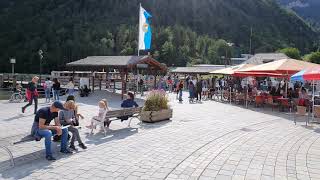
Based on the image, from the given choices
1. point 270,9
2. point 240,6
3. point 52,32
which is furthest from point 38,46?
point 270,9

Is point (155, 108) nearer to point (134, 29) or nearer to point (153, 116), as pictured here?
point (153, 116)

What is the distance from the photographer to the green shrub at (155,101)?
41.5 feet

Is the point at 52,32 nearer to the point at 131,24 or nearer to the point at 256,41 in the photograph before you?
the point at 131,24

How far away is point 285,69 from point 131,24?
3648 inches

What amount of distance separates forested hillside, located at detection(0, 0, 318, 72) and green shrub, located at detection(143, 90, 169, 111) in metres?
73.0

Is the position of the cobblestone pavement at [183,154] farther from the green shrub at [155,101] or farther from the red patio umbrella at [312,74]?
the red patio umbrella at [312,74]

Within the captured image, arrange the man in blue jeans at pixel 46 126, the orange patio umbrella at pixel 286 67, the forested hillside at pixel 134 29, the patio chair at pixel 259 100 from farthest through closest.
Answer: the forested hillside at pixel 134 29, the patio chair at pixel 259 100, the orange patio umbrella at pixel 286 67, the man in blue jeans at pixel 46 126

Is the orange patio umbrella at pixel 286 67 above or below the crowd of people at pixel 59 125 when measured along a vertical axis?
above

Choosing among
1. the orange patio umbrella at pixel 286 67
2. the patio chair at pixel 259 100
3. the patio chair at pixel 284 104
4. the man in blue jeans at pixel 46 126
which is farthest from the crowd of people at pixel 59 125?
the patio chair at pixel 259 100

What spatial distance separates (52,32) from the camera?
96188mm

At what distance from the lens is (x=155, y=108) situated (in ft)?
41.8

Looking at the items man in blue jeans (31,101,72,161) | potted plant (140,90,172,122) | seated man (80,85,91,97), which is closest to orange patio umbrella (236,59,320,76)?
potted plant (140,90,172,122)

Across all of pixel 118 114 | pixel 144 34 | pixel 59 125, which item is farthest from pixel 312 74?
pixel 144 34

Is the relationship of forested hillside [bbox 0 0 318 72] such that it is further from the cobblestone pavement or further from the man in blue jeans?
the man in blue jeans
